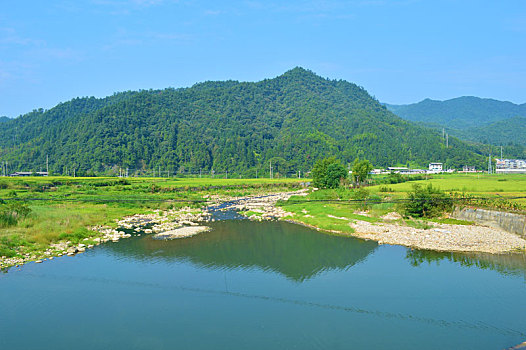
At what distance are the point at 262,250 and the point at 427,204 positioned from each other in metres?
15.8

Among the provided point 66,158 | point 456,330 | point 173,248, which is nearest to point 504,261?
point 456,330

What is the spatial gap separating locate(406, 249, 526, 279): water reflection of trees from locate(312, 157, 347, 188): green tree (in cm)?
3368

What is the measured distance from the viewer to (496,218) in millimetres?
29109

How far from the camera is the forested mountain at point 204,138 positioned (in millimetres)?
115750

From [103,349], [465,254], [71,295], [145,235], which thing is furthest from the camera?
[145,235]

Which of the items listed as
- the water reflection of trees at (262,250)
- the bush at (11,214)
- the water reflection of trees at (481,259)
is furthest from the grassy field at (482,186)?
the bush at (11,214)

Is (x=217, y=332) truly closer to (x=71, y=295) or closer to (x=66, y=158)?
(x=71, y=295)

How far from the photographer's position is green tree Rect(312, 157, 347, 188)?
58438mm

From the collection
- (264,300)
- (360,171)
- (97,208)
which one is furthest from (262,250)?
(360,171)

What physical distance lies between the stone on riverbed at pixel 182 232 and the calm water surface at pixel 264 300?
3.16m

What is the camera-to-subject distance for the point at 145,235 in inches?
1156

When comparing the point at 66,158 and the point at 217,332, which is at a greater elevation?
the point at 66,158

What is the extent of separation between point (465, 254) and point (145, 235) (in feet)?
72.2

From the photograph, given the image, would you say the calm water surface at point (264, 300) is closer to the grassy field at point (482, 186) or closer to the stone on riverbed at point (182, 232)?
the stone on riverbed at point (182, 232)
